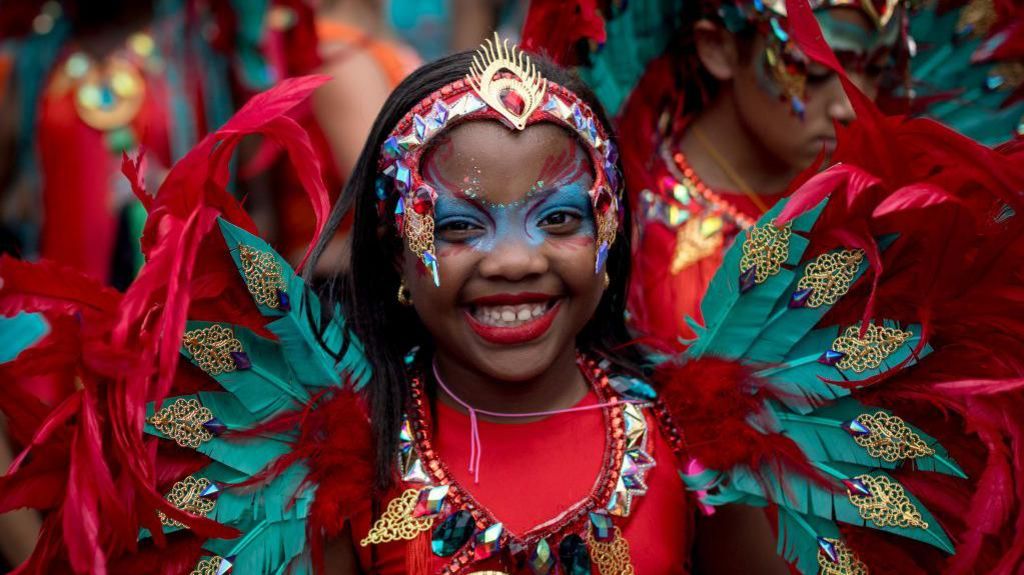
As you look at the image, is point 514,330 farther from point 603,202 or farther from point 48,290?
point 48,290

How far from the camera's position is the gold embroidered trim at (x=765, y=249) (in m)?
2.65

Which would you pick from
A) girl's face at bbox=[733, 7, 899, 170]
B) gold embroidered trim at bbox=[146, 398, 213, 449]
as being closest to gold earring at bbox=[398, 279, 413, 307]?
gold embroidered trim at bbox=[146, 398, 213, 449]

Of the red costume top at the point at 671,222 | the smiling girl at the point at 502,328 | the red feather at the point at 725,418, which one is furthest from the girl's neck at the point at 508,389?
the red costume top at the point at 671,222

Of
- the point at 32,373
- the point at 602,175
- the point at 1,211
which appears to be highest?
the point at 602,175

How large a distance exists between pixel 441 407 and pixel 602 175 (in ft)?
1.87

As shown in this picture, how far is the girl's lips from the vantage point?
261cm

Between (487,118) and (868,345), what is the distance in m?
0.83

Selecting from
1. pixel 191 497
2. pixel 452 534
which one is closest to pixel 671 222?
pixel 452 534

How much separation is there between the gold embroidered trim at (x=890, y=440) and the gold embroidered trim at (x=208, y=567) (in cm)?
121

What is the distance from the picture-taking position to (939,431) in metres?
2.62

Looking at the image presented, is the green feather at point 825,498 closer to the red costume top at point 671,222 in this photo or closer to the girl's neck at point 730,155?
the red costume top at point 671,222

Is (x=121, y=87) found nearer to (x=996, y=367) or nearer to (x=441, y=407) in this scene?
(x=441, y=407)

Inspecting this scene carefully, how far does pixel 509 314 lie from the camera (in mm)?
2615

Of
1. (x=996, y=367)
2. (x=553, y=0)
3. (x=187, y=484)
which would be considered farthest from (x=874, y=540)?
(x=553, y=0)
